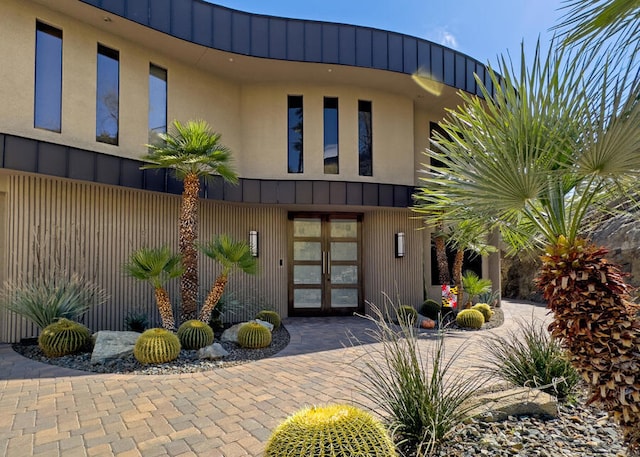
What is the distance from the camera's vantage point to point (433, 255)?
12711mm

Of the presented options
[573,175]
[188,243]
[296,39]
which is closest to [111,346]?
[188,243]

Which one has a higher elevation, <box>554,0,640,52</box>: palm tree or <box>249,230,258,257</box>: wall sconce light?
<box>554,0,640,52</box>: palm tree

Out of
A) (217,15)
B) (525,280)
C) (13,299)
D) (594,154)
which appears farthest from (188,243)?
(525,280)

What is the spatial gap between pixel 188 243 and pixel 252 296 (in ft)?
11.3

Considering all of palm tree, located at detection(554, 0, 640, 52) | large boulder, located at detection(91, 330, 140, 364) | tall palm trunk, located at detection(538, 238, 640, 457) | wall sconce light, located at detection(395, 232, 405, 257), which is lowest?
large boulder, located at detection(91, 330, 140, 364)

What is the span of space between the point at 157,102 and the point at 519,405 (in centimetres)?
962

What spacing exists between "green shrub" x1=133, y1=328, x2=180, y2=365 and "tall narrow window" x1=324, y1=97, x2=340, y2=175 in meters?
6.41

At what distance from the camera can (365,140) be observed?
11.5m

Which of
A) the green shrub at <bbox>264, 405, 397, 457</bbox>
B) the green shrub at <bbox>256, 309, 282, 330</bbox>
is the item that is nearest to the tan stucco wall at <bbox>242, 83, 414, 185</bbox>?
the green shrub at <bbox>256, 309, 282, 330</bbox>

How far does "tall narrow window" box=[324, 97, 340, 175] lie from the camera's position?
1112 cm

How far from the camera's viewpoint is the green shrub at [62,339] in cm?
648

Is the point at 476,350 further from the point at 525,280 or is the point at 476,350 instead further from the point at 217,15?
the point at 525,280

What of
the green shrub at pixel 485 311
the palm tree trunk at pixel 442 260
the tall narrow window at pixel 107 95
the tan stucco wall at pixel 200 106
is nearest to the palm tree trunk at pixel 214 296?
the tan stucco wall at pixel 200 106

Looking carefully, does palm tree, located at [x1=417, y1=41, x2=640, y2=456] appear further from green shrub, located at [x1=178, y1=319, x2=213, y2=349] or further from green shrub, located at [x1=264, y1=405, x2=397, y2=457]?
green shrub, located at [x1=178, y1=319, x2=213, y2=349]
